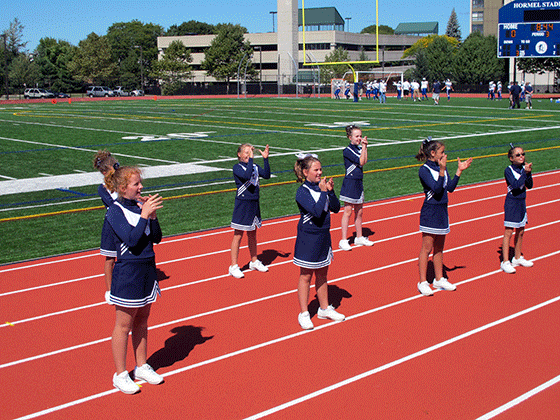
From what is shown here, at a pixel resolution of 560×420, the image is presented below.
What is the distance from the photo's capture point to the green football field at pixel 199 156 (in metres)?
11.4

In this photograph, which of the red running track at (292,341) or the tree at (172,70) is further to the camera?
the tree at (172,70)

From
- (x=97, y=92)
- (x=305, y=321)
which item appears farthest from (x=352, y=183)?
(x=97, y=92)

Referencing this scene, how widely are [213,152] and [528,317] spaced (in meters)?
15.0

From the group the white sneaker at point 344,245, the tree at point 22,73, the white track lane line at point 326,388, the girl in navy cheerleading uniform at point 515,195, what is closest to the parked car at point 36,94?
the tree at point 22,73

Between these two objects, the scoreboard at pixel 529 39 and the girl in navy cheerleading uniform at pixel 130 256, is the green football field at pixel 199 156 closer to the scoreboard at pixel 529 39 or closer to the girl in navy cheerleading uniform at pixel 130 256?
the girl in navy cheerleading uniform at pixel 130 256

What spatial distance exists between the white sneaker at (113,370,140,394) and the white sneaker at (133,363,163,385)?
0.45 feet

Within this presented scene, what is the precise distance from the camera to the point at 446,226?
7195mm

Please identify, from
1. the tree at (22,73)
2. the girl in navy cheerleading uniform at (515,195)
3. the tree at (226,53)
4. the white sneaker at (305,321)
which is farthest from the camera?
the tree at (226,53)

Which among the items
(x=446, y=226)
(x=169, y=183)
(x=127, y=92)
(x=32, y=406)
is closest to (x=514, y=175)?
(x=446, y=226)

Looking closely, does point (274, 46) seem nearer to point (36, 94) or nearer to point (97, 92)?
point (97, 92)

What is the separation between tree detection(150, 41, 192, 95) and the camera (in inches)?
3489

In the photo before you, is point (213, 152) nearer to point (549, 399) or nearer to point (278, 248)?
point (278, 248)

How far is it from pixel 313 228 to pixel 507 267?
3.26 metres

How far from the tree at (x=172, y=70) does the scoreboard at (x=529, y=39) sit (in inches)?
2109
